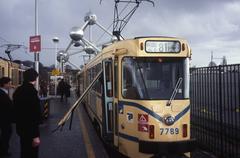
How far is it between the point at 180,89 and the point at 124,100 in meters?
1.28

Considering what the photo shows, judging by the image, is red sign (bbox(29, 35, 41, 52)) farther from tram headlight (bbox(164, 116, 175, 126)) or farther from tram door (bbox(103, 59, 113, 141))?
tram headlight (bbox(164, 116, 175, 126))

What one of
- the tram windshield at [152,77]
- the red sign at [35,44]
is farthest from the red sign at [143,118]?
the red sign at [35,44]

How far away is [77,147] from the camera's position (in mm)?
11875

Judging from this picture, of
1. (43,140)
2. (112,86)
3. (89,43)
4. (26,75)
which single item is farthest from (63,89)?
(26,75)

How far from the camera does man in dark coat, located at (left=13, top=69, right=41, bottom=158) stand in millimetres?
6828

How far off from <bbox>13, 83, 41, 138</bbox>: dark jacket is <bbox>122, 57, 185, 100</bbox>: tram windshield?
295 cm

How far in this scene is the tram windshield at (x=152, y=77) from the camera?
9.33m

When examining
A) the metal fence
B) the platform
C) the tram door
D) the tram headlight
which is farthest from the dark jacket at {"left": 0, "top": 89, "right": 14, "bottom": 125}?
the metal fence

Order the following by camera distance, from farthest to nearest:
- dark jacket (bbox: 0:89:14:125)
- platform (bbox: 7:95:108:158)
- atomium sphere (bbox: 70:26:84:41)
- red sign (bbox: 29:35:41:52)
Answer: atomium sphere (bbox: 70:26:84:41) < red sign (bbox: 29:35:41:52) < platform (bbox: 7:95:108:158) < dark jacket (bbox: 0:89:14:125)

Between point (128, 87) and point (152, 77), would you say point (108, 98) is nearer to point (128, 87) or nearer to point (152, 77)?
point (128, 87)

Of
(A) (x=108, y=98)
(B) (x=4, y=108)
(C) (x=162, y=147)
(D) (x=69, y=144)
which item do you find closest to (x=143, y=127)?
(C) (x=162, y=147)

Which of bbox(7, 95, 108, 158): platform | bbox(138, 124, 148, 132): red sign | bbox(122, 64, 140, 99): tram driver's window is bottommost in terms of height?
bbox(7, 95, 108, 158): platform

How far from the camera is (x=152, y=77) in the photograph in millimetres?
9414

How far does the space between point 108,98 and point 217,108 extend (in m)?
2.75
